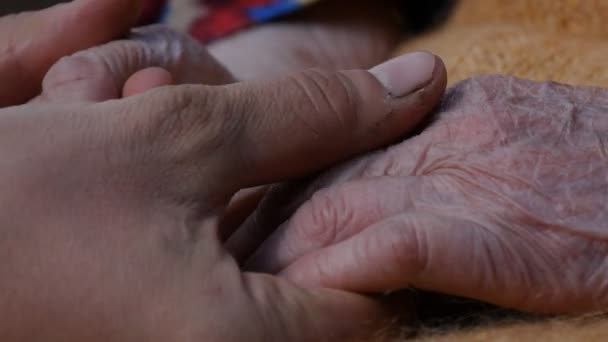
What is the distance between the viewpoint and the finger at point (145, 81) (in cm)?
87

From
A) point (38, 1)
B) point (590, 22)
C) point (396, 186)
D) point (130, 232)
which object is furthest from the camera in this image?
point (38, 1)

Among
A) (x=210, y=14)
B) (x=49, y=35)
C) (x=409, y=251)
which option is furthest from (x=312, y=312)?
(x=210, y=14)

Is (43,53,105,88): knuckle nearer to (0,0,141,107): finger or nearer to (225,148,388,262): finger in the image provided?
(0,0,141,107): finger

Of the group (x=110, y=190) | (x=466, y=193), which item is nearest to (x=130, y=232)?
(x=110, y=190)

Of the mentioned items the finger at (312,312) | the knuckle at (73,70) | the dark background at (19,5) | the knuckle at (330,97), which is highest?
the knuckle at (330,97)

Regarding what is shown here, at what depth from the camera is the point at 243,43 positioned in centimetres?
133

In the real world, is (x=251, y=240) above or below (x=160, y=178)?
below

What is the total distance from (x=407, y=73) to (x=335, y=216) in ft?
0.51

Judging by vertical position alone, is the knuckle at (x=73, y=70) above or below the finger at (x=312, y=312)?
above

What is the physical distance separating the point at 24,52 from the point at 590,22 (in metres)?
0.74

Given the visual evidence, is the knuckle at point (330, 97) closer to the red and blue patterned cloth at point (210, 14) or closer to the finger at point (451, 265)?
the finger at point (451, 265)

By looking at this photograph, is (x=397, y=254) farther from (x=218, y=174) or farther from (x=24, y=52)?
(x=24, y=52)

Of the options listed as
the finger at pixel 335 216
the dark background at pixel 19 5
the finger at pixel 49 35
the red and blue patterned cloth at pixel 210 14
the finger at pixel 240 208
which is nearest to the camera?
the finger at pixel 335 216

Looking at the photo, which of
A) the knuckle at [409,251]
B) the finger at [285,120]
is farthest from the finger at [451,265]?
the finger at [285,120]
